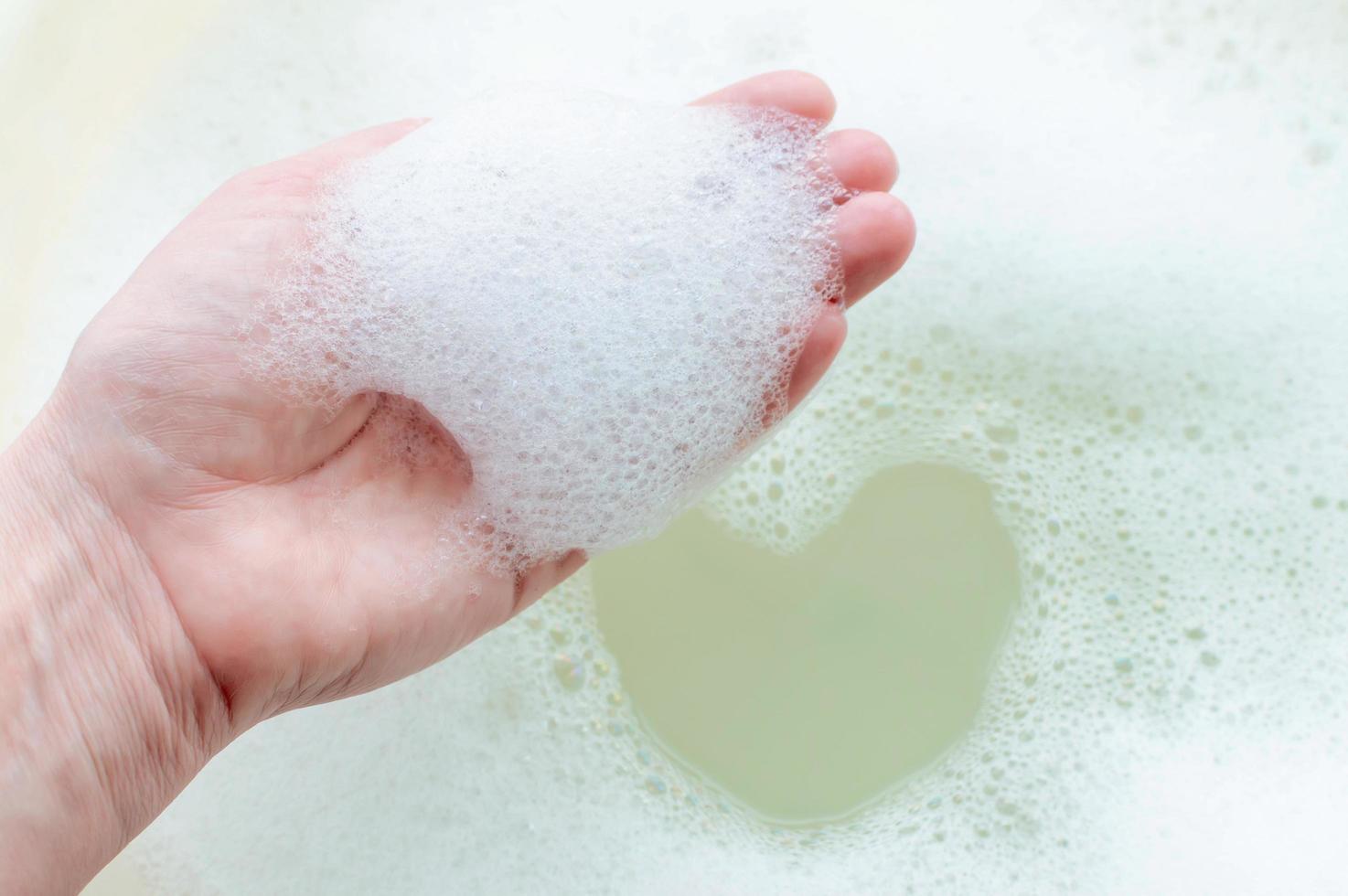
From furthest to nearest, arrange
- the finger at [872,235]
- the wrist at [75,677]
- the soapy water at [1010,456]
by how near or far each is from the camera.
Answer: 1. the soapy water at [1010,456]
2. the finger at [872,235]
3. the wrist at [75,677]

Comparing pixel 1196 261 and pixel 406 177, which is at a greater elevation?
pixel 406 177

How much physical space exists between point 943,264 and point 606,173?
0.43 meters

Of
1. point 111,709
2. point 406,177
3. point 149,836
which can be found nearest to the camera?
point 111,709

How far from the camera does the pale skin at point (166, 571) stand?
0.66 meters

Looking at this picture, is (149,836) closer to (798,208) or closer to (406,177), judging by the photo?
(406,177)

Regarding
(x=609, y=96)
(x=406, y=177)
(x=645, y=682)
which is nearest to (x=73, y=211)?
(x=406, y=177)

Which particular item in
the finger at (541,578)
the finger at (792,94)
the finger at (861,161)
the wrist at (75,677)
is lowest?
the finger at (541,578)

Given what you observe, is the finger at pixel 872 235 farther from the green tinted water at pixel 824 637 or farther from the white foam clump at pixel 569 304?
the green tinted water at pixel 824 637

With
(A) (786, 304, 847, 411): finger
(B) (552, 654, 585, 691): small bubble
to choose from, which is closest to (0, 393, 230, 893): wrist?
(B) (552, 654, 585, 691): small bubble

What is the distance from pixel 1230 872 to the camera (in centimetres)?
92

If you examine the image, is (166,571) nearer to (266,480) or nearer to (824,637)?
(266,480)

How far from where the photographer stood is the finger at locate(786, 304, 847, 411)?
2.52ft

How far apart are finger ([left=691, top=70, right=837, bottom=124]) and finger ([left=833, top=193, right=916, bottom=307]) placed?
0.09 metres

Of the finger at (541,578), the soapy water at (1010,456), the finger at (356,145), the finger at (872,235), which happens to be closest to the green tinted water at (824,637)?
the soapy water at (1010,456)
